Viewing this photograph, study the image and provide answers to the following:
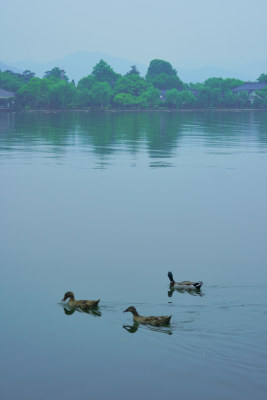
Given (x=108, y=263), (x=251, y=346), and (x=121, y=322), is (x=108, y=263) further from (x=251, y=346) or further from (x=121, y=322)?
(x=251, y=346)

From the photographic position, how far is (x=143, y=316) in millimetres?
12633

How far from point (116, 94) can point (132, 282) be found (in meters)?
119

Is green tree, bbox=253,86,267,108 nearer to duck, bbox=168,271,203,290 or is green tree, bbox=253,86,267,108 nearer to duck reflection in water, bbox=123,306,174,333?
duck, bbox=168,271,203,290

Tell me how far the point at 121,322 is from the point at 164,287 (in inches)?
93.8

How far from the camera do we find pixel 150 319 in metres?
12.3

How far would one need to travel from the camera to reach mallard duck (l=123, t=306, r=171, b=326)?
12069 millimetres

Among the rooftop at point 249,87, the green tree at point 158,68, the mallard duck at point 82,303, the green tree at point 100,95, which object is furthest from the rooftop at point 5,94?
the mallard duck at point 82,303

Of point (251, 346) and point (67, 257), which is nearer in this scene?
point (251, 346)

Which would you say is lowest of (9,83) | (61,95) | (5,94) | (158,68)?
(61,95)

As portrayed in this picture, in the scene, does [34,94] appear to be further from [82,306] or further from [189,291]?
[82,306]

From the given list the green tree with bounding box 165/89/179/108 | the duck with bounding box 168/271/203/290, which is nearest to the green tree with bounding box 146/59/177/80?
the green tree with bounding box 165/89/179/108

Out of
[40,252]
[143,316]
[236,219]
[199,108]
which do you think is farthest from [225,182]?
[199,108]

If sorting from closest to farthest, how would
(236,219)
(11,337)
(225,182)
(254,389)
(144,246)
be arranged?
(254,389), (11,337), (144,246), (236,219), (225,182)

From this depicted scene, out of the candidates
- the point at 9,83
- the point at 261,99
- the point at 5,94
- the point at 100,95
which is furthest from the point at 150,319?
the point at 261,99
